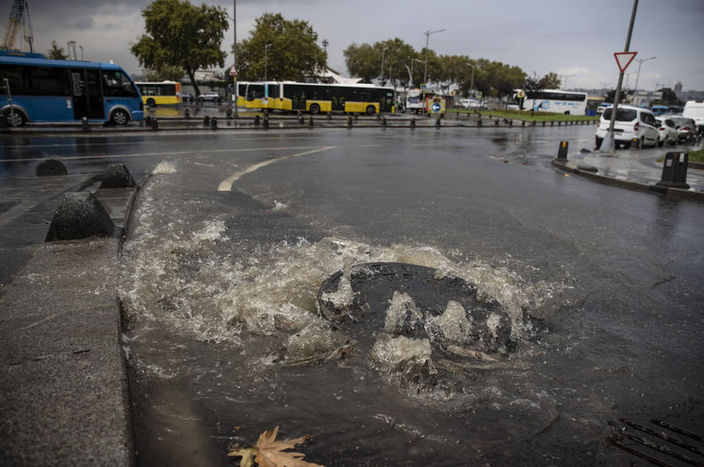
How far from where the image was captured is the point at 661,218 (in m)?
8.24

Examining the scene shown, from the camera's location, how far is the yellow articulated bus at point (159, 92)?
53.6m

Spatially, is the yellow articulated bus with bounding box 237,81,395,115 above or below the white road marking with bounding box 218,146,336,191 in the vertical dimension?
above

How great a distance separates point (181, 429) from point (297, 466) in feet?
2.33

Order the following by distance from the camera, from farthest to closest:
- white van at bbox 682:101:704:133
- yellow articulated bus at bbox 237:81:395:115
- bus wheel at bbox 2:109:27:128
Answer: yellow articulated bus at bbox 237:81:395:115 → white van at bbox 682:101:704:133 → bus wheel at bbox 2:109:27:128

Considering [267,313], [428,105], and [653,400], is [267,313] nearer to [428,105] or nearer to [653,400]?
[653,400]

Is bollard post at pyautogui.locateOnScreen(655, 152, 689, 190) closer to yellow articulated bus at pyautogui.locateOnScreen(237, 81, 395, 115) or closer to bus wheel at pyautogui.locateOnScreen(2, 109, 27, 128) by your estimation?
bus wheel at pyautogui.locateOnScreen(2, 109, 27, 128)

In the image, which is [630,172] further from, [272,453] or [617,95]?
[272,453]

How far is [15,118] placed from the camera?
20047 millimetres

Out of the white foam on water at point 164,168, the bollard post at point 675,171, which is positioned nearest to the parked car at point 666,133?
the bollard post at point 675,171

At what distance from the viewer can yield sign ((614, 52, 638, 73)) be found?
15953 millimetres

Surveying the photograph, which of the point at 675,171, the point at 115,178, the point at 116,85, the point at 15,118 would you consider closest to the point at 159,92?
the point at 116,85

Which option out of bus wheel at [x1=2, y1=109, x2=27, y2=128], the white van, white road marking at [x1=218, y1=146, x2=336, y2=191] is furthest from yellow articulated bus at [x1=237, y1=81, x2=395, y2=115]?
white road marking at [x1=218, y1=146, x2=336, y2=191]

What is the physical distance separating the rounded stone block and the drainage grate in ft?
16.5

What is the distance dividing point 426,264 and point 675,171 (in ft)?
28.1
